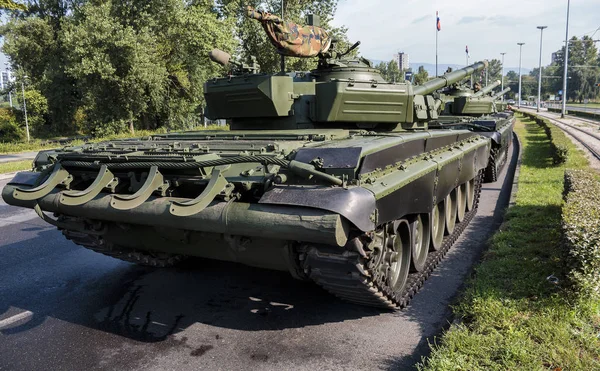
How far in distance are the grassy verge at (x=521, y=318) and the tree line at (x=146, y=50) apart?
1822 centimetres

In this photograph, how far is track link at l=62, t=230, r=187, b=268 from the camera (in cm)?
550

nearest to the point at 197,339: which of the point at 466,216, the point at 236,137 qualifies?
the point at 236,137

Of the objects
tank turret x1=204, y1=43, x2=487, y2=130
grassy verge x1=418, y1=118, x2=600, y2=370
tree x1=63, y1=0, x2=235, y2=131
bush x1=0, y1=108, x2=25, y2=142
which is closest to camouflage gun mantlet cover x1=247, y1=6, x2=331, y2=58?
tank turret x1=204, y1=43, x2=487, y2=130

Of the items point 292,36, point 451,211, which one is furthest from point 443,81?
point 292,36

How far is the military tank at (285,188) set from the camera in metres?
3.69

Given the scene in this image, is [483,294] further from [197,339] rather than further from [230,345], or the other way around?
[197,339]

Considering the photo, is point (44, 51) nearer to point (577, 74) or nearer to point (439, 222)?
point (439, 222)

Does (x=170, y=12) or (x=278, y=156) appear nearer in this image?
(x=278, y=156)

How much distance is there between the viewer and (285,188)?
12.3ft

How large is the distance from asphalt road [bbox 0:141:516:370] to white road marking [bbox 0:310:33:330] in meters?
0.01

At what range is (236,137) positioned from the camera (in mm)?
5484

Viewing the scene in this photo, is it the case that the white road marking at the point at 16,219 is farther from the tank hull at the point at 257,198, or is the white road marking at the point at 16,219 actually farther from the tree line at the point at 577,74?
the tree line at the point at 577,74

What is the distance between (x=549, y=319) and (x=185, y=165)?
10.8 feet

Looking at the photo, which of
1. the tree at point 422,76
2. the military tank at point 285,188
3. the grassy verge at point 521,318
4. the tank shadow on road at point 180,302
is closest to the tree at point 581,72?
the tree at point 422,76
